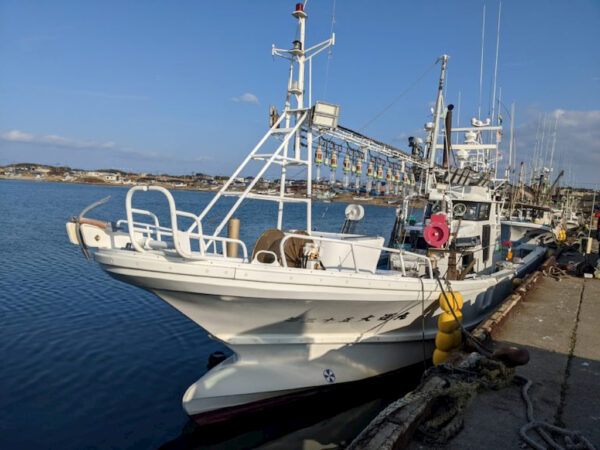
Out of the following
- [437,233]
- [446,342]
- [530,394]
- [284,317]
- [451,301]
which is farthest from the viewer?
[437,233]

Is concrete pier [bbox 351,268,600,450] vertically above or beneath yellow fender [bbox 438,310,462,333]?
beneath

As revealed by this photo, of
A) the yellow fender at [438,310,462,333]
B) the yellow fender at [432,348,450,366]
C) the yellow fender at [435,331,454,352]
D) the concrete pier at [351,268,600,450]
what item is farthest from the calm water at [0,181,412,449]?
the concrete pier at [351,268,600,450]

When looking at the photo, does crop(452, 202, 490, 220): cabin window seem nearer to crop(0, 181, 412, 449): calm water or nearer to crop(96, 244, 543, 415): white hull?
crop(0, 181, 412, 449): calm water

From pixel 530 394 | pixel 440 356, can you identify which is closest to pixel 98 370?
pixel 440 356

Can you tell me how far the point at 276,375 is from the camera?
761cm

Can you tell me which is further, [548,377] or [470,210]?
[470,210]

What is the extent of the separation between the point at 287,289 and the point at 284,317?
33.1 inches

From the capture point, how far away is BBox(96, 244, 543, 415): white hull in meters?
6.25

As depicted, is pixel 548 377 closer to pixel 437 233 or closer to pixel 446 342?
pixel 446 342

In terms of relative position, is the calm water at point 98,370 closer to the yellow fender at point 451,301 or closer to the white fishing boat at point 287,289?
the white fishing boat at point 287,289

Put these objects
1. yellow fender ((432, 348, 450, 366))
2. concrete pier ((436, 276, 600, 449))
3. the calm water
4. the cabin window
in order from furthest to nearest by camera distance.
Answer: the cabin window
yellow fender ((432, 348, 450, 366))
the calm water
concrete pier ((436, 276, 600, 449))

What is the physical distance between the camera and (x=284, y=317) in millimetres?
7219

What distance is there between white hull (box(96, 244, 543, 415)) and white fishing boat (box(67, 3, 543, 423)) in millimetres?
18

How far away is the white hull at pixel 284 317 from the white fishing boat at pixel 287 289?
0.02 meters
